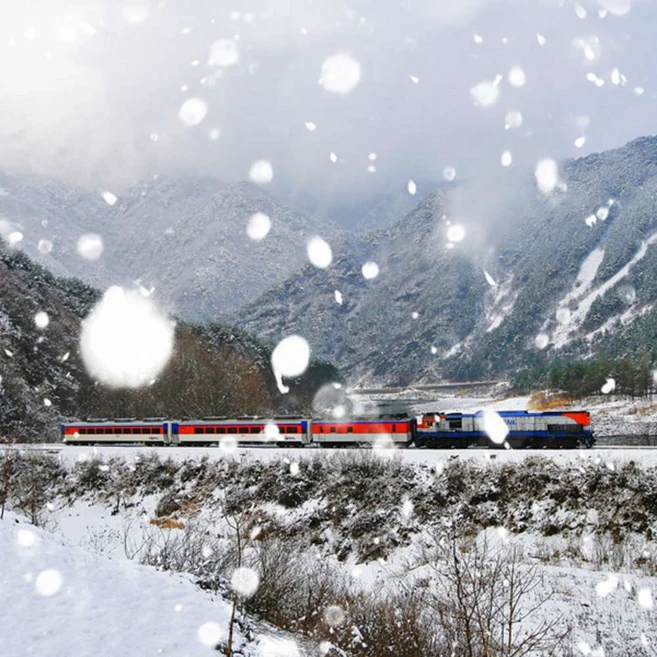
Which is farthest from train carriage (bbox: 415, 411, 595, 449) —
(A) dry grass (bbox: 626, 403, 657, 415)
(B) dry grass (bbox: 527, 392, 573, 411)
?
(B) dry grass (bbox: 527, 392, 573, 411)

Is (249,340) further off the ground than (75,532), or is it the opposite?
(249,340)

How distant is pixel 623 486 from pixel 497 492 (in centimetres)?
560

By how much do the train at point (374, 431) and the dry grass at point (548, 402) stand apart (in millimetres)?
82518

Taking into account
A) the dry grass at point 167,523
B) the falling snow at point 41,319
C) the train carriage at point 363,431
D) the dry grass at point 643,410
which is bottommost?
the dry grass at point 167,523

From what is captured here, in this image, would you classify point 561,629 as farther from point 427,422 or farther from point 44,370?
point 44,370

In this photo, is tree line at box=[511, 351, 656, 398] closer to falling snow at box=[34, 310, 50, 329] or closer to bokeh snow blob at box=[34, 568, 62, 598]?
falling snow at box=[34, 310, 50, 329]

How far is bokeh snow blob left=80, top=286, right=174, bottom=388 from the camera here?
263ft

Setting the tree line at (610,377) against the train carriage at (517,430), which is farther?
the tree line at (610,377)

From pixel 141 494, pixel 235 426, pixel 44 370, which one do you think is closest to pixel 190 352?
pixel 44 370

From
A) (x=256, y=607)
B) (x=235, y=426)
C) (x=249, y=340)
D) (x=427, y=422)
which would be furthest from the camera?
(x=249, y=340)

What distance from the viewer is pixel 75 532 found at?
109 feet

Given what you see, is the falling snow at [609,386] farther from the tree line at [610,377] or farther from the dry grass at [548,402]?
the dry grass at [548,402]

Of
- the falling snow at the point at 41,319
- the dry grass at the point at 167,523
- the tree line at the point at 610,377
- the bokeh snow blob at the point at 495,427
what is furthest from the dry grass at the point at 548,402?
the dry grass at the point at 167,523

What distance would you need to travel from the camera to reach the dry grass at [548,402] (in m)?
121
